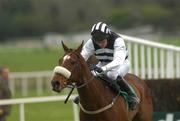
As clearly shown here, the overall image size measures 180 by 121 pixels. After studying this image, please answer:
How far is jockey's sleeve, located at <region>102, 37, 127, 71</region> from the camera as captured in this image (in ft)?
30.9

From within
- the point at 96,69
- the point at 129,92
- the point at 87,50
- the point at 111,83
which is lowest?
the point at 129,92

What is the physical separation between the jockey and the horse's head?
1.91ft

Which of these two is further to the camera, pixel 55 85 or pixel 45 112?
pixel 45 112

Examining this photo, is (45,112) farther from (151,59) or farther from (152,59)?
(151,59)

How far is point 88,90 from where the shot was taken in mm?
9258

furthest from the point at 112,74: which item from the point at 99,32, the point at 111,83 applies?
the point at 99,32

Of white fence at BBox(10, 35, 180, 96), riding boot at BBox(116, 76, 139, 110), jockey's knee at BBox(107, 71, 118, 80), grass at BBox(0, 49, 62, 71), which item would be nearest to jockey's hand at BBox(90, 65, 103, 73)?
jockey's knee at BBox(107, 71, 118, 80)

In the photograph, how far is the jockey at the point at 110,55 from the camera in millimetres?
9539

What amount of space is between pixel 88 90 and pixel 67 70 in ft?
2.51

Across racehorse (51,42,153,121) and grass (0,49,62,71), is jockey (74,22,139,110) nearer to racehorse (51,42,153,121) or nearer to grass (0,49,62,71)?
racehorse (51,42,153,121)

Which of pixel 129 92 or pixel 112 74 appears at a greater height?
pixel 112 74

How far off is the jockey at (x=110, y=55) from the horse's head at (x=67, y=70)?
58 centimetres

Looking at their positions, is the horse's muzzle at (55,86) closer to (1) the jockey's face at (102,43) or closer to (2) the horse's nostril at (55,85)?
(2) the horse's nostril at (55,85)

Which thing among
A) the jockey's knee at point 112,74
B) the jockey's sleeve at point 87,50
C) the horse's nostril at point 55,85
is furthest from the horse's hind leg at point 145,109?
the horse's nostril at point 55,85
